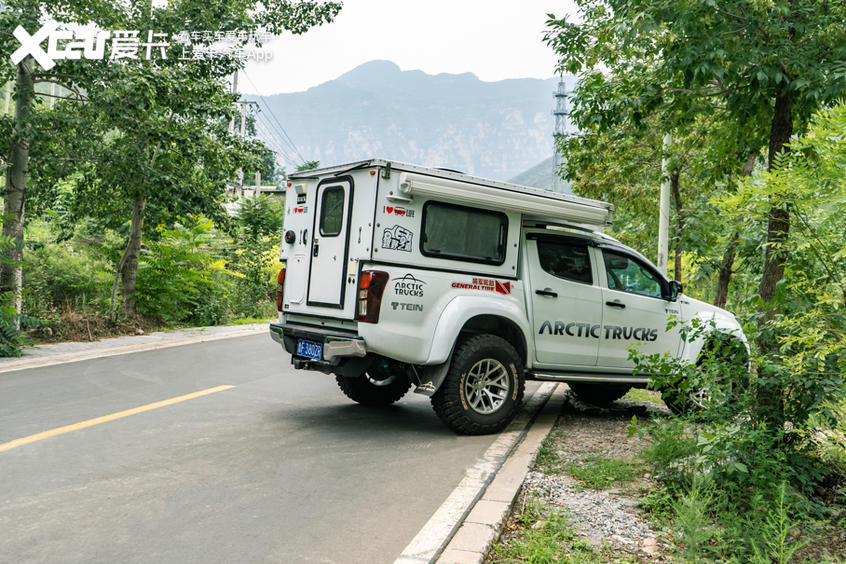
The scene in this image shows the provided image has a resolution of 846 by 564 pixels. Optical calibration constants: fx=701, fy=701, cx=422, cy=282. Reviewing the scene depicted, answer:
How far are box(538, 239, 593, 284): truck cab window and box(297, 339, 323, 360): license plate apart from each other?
2640 mm

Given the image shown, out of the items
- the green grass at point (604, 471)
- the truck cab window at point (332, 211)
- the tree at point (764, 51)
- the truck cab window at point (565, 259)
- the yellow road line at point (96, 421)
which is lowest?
the yellow road line at point (96, 421)

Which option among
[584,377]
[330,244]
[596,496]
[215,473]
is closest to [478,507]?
[596,496]

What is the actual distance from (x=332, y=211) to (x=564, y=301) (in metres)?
2.75

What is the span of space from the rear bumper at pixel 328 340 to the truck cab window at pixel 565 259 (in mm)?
2418

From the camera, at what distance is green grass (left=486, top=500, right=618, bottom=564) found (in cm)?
386

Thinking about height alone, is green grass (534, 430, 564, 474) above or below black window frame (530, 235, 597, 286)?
below

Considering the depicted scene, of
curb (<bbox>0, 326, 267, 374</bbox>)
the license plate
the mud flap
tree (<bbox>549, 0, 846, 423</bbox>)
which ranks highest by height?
tree (<bbox>549, 0, 846, 423</bbox>)

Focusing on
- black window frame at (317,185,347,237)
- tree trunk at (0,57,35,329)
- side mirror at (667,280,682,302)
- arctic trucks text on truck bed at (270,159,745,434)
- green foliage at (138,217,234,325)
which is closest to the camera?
arctic trucks text on truck bed at (270,159,745,434)

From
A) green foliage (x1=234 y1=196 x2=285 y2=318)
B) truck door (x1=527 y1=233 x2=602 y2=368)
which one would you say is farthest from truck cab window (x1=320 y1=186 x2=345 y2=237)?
green foliage (x1=234 y1=196 x2=285 y2=318)

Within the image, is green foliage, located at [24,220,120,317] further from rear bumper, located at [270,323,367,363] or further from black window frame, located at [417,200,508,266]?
black window frame, located at [417,200,508,266]

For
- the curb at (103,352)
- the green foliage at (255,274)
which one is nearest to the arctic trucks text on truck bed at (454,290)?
the curb at (103,352)

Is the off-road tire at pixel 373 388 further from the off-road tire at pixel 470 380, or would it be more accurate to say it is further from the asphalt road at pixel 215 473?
the off-road tire at pixel 470 380

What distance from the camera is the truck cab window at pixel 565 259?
7.84 meters

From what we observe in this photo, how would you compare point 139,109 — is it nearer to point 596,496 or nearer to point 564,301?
point 564,301
